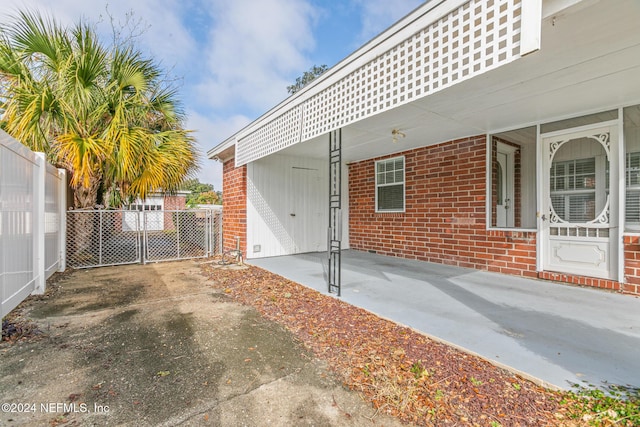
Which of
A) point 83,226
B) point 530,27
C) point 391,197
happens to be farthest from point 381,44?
point 83,226

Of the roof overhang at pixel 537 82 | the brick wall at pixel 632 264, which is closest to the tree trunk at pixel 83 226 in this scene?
the roof overhang at pixel 537 82

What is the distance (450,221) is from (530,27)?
175 inches

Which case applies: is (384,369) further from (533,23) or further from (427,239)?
(427,239)

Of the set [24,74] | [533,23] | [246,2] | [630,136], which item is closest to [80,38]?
[24,74]

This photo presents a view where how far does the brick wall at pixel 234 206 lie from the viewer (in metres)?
6.91

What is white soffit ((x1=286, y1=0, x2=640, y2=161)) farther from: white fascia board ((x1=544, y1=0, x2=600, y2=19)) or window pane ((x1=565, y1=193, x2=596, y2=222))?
window pane ((x1=565, y1=193, x2=596, y2=222))

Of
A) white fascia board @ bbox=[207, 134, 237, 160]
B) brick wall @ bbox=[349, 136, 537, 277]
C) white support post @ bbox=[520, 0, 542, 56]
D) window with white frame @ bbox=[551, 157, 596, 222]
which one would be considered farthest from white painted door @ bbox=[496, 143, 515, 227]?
white fascia board @ bbox=[207, 134, 237, 160]

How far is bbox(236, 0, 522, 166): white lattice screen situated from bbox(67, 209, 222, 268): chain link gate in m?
4.94

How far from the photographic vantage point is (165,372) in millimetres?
2188

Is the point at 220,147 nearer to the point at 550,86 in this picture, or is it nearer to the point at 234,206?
the point at 234,206

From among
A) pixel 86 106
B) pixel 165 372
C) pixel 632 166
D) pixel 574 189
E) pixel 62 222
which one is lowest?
pixel 165 372

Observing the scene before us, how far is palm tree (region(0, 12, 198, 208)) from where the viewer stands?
4836mm

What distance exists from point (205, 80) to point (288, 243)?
9237 millimetres

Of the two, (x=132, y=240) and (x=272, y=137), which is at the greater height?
(x=272, y=137)
